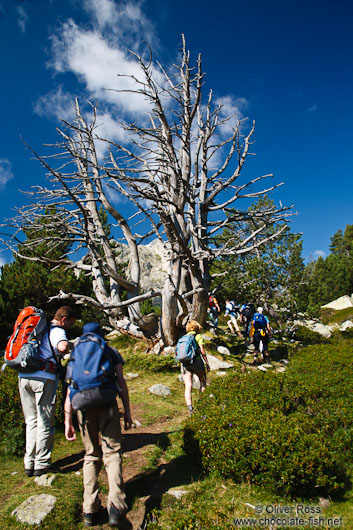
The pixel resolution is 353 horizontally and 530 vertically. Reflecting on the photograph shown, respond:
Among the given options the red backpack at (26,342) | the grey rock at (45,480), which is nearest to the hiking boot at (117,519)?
the grey rock at (45,480)

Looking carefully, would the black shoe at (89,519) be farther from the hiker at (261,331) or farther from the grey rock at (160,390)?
the hiker at (261,331)

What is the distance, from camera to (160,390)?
837cm

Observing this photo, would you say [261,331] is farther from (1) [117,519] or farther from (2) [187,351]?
(1) [117,519]

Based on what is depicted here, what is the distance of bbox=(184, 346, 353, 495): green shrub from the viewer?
3.75 m

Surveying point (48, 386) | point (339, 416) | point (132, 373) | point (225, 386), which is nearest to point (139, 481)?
point (48, 386)

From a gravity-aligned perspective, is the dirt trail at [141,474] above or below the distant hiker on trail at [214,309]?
below

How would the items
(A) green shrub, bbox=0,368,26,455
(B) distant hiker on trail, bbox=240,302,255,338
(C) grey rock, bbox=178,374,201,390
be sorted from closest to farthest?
(A) green shrub, bbox=0,368,26,455
(C) grey rock, bbox=178,374,201,390
(B) distant hiker on trail, bbox=240,302,255,338

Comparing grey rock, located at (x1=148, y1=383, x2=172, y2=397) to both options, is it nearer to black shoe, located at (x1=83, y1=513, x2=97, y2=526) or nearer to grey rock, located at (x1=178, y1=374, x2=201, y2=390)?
grey rock, located at (x1=178, y1=374, x2=201, y2=390)

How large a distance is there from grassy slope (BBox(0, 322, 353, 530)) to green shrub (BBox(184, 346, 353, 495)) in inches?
8.3

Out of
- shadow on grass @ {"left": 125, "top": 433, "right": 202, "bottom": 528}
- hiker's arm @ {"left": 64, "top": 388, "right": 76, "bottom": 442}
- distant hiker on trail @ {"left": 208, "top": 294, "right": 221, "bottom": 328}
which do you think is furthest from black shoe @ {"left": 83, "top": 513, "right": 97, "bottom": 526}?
distant hiker on trail @ {"left": 208, "top": 294, "right": 221, "bottom": 328}

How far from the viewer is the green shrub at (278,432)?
3.75 meters

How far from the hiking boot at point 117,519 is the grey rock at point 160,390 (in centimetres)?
527

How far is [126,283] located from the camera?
1156 centimetres

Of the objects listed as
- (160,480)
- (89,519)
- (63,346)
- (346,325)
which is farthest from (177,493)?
(346,325)
